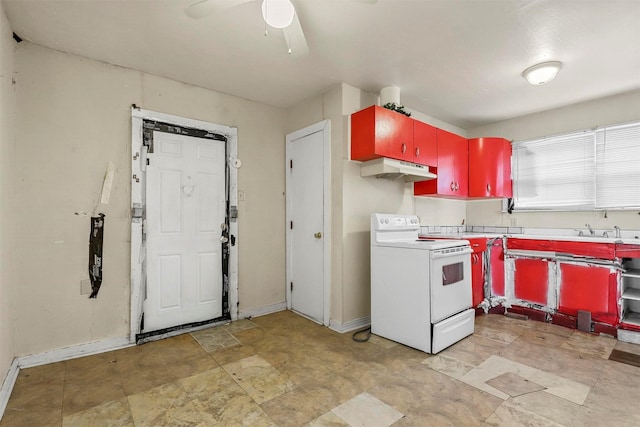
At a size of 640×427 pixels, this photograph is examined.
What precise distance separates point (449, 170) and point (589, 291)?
1.89 m

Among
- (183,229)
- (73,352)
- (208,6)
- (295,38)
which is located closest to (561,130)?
(295,38)

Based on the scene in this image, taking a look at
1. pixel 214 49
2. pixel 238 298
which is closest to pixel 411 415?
pixel 238 298

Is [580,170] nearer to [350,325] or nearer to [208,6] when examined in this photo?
[350,325]

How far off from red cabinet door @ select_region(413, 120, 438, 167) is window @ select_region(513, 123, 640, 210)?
1.55 meters

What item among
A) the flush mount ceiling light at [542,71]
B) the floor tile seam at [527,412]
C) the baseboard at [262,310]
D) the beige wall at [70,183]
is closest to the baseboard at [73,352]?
the beige wall at [70,183]

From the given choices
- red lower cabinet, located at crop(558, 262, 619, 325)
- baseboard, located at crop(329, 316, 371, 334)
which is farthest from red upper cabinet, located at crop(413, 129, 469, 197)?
baseboard, located at crop(329, 316, 371, 334)

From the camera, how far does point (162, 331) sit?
2.94m

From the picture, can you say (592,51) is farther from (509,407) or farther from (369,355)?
(369,355)

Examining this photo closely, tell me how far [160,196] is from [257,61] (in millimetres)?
1579

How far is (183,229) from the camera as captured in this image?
311cm

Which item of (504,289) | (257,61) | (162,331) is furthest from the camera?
(504,289)

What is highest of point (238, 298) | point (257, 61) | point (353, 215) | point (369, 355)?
point (257, 61)

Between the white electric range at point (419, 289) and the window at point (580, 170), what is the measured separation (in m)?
1.88

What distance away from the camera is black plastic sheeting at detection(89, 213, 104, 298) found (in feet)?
8.53
